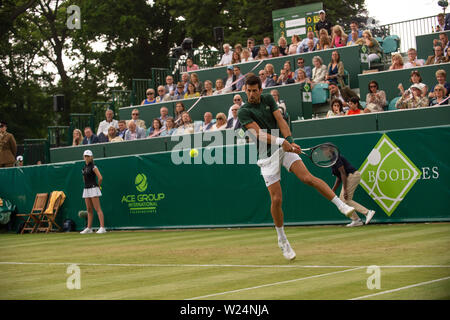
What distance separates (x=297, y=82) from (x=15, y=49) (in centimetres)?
3799

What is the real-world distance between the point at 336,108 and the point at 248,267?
938 centimetres

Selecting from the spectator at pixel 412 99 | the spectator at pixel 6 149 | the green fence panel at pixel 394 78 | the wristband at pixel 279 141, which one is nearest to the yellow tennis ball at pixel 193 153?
the green fence panel at pixel 394 78

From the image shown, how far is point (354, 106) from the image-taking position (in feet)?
56.4

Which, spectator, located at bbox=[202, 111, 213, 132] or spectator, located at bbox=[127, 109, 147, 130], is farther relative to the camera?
spectator, located at bbox=[127, 109, 147, 130]

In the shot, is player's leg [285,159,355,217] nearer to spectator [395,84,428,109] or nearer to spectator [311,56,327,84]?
spectator [395,84,428,109]

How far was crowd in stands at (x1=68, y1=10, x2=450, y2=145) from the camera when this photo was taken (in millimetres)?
17078

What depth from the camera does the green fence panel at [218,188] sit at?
13.9 meters

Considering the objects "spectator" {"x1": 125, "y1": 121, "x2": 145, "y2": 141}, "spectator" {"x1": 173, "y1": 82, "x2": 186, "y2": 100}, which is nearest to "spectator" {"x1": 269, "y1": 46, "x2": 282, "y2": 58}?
"spectator" {"x1": 173, "y1": 82, "x2": 186, "y2": 100}

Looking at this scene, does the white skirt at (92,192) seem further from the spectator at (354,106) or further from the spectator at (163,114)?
the spectator at (354,106)

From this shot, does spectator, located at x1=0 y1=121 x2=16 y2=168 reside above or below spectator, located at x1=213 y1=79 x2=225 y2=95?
below

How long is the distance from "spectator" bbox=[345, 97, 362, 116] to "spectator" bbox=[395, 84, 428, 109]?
93cm

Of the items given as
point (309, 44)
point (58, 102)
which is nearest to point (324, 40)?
point (309, 44)

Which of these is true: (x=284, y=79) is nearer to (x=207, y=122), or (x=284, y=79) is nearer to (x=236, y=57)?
(x=207, y=122)

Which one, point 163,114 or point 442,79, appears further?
point 163,114
